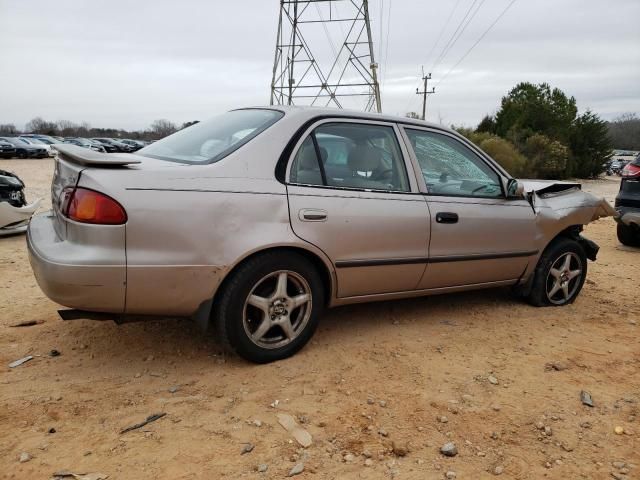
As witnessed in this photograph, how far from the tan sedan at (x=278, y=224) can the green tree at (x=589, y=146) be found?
29522 mm

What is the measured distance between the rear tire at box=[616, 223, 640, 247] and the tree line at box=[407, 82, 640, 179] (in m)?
16.3

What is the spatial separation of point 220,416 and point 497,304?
291 centimetres

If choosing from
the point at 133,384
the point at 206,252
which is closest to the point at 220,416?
the point at 133,384

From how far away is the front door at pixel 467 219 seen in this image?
3756 millimetres

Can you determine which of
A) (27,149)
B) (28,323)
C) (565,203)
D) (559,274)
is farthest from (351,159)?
(27,149)

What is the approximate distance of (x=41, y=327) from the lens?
3.73 meters

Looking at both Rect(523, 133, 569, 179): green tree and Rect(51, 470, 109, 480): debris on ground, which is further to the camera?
Rect(523, 133, 569, 179): green tree

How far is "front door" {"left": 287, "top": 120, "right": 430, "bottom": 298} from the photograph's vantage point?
3.20 meters

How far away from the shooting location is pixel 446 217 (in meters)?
3.73

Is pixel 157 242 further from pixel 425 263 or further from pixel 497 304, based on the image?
pixel 497 304

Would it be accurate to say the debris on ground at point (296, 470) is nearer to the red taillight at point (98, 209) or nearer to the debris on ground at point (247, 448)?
the debris on ground at point (247, 448)

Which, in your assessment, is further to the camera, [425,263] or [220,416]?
[425,263]

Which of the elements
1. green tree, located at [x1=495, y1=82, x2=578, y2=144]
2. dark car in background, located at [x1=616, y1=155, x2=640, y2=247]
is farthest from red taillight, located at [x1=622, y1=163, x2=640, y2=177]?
green tree, located at [x1=495, y1=82, x2=578, y2=144]

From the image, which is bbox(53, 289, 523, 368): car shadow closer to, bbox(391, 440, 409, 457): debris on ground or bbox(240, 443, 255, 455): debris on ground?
bbox(240, 443, 255, 455): debris on ground
